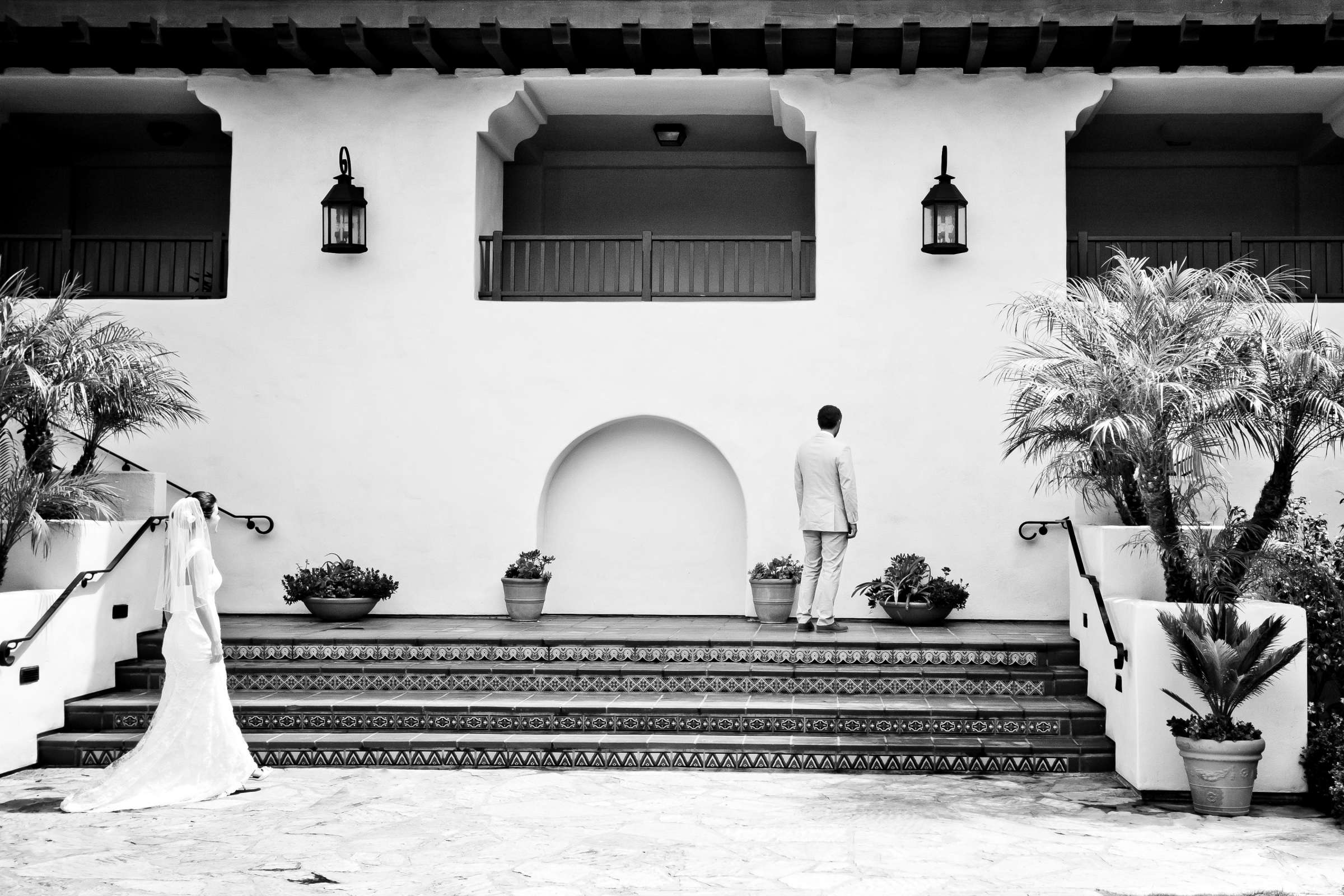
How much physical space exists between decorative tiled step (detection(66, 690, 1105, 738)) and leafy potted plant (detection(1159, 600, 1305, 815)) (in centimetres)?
123

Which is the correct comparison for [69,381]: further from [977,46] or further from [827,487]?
[977,46]

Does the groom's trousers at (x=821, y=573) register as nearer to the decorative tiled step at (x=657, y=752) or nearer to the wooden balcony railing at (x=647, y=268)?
the decorative tiled step at (x=657, y=752)

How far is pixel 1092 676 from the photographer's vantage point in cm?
868

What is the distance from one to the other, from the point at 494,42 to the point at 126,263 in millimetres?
5175

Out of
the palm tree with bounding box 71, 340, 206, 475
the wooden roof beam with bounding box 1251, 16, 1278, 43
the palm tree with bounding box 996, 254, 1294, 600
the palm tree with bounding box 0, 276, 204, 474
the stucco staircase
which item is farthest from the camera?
the wooden roof beam with bounding box 1251, 16, 1278, 43

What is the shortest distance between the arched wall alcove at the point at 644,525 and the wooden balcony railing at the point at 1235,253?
413 cm

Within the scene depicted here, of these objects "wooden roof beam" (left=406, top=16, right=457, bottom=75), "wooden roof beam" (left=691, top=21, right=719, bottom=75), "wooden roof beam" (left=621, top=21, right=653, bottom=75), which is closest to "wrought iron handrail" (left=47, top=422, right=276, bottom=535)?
"wooden roof beam" (left=406, top=16, right=457, bottom=75)

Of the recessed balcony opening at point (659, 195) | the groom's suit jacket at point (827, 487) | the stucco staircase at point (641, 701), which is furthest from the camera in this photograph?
the recessed balcony opening at point (659, 195)

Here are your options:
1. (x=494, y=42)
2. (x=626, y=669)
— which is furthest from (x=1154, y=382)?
(x=494, y=42)

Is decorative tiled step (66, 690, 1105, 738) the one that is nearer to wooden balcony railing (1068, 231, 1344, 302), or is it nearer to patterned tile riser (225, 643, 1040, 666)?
patterned tile riser (225, 643, 1040, 666)

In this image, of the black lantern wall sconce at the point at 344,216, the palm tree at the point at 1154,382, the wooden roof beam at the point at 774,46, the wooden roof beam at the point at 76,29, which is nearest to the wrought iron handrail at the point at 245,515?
the black lantern wall sconce at the point at 344,216

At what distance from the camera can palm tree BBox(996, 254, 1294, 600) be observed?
726 cm

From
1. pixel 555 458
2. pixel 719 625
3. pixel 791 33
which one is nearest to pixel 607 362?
pixel 555 458

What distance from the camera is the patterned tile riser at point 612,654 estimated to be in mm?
9312
